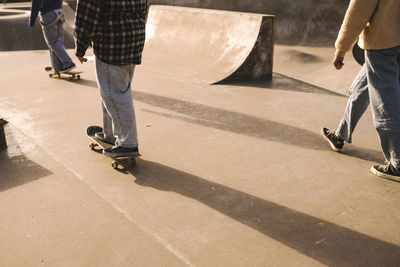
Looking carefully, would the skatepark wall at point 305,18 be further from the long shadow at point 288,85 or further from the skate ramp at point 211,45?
the long shadow at point 288,85

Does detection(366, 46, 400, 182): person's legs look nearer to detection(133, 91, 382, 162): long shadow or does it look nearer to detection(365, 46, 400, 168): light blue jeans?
detection(365, 46, 400, 168): light blue jeans

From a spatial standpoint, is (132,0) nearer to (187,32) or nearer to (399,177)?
(399,177)

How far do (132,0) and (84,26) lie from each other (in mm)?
405

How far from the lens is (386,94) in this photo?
2910mm

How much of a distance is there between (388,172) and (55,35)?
519 centimetres

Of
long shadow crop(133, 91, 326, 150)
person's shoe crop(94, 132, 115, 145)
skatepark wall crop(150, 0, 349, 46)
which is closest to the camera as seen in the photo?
person's shoe crop(94, 132, 115, 145)

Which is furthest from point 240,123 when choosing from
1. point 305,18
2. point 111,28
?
point 305,18

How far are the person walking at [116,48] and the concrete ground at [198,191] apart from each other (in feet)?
1.06

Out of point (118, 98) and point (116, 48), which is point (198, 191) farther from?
point (116, 48)

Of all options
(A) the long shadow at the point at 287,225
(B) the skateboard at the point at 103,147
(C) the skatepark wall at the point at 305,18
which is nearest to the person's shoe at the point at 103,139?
(B) the skateboard at the point at 103,147

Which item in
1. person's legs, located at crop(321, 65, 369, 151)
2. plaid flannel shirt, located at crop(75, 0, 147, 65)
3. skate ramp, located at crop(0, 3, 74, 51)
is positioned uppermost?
plaid flannel shirt, located at crop(75, 0, 147, 65)

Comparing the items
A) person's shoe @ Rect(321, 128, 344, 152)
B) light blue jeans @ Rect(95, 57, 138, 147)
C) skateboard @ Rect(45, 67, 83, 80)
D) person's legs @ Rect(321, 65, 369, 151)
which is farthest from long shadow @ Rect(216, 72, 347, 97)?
light blue jeans @ Rect(95, 57, 138, 147)

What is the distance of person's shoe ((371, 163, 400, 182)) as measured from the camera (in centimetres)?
303

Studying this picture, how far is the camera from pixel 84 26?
2.78 meters
